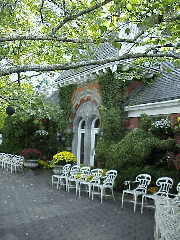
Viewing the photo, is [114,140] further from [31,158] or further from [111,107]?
[31,158]

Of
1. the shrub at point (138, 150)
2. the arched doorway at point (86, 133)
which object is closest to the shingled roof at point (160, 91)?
the shrub at point (138, 150)

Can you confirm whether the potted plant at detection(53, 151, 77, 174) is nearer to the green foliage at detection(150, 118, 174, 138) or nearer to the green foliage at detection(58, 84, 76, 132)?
the green foliage at detection(58, 84, 76, 132)

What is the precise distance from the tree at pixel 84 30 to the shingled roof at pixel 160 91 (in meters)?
1.35

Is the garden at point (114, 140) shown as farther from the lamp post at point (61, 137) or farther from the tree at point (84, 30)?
the tree at point (84, 30)

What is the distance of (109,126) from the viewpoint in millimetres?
12500

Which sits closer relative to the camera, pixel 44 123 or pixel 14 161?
pixel 14 161

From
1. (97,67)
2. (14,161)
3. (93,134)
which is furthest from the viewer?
(93,134)

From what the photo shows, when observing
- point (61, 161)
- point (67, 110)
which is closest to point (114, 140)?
point (61, 161)

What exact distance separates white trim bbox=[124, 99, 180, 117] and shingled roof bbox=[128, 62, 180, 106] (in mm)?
221

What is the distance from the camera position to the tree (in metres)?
4.99

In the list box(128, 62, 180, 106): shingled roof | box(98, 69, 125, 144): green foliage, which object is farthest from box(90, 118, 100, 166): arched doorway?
box(128, 62, 180, 106): shingled roof

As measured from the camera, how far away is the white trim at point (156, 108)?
1060 cm

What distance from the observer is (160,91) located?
12.2 m

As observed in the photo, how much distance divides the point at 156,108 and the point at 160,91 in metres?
1.12
